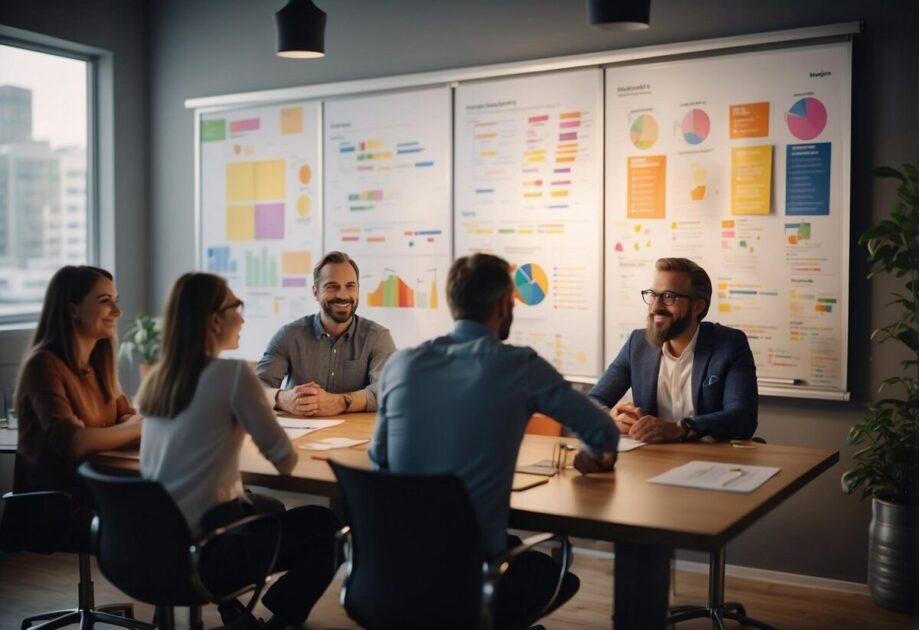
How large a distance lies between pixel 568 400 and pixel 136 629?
1.91 m

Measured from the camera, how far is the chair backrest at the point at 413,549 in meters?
2.23

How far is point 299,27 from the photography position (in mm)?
3811

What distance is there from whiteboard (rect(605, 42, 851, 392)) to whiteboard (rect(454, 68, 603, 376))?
0.10 m

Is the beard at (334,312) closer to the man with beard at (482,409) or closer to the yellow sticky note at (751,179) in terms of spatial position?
the man with beard at (482,409)

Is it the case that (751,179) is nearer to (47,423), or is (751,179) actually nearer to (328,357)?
(328,357)

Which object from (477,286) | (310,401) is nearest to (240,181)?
(310,401)

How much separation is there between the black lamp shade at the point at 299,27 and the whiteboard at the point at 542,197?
4.17 feet

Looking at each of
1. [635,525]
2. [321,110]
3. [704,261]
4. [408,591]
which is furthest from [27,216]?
[635,525]

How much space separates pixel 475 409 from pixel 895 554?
2.32 metres

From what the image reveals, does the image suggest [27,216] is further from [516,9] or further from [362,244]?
[516,9]

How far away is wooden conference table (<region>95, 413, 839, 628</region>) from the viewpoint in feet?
7.47

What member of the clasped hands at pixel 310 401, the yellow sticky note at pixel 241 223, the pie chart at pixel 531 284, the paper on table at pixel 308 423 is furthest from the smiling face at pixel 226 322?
the yellow sticky note at pixel 241 223

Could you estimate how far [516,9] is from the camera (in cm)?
484

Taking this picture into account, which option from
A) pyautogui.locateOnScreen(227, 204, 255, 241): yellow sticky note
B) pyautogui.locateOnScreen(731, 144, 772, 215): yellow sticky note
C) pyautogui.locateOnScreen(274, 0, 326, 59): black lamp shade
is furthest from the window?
pyautogui.locateOnScreen(731, 144, 772, 215): yellow sticky note
